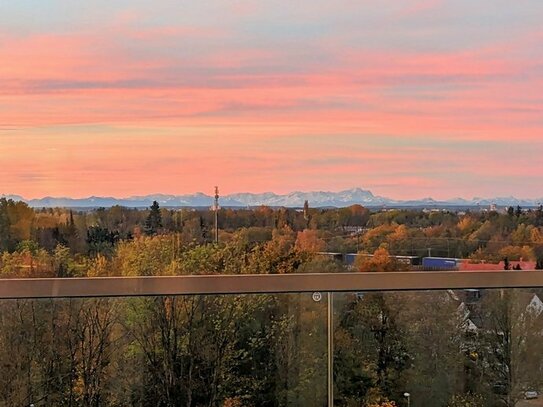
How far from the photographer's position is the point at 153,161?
121 inches

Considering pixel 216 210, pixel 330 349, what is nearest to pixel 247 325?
pixel 330 349

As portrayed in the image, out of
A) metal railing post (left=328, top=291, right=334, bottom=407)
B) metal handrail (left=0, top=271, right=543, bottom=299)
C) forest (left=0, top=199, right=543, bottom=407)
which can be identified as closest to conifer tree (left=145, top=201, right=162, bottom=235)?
forest (left=0, top=199, right=543, bottom=407)

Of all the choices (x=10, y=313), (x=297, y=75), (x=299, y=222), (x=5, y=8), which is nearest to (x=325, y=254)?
(x=299, y=222)

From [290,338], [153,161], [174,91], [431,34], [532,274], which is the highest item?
[431,34]

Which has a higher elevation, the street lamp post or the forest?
the forest

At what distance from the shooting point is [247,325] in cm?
300

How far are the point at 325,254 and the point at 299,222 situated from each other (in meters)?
0.18

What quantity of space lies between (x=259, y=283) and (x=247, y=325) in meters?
0.18

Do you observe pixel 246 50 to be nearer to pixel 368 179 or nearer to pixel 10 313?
pixel 368 179

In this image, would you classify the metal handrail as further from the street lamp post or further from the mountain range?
the street lamp post

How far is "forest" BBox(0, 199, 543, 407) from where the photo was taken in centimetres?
290

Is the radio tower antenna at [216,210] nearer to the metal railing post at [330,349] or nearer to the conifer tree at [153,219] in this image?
the conifer tree at [153,219]

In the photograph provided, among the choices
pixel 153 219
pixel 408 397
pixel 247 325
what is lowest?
pixel 408 397

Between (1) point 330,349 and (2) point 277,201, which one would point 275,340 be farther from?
(2) point 277,201
